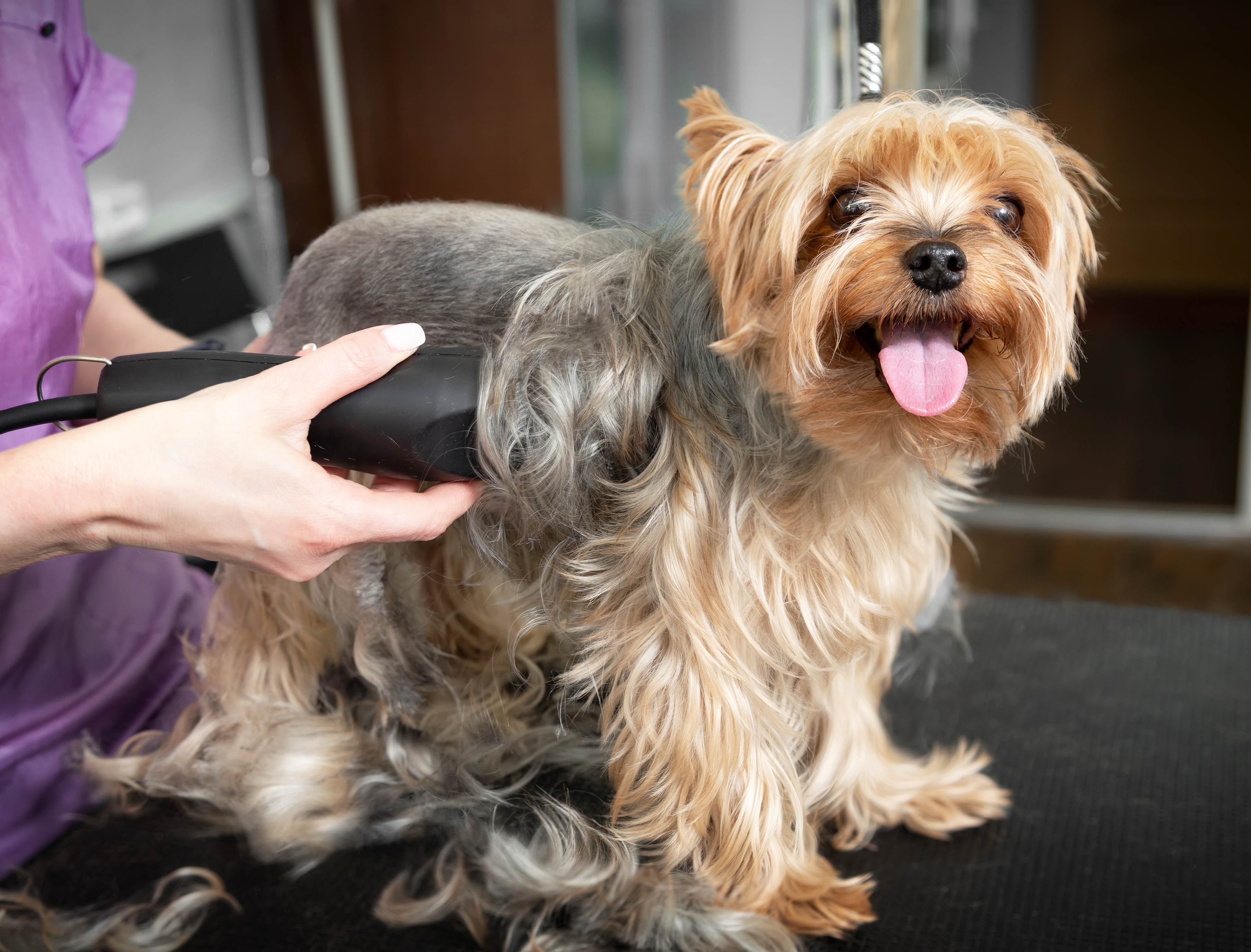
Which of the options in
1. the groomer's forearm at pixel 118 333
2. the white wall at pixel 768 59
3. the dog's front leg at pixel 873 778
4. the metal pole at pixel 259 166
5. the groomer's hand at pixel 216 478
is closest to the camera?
the groomer's hand at pixel 216 478

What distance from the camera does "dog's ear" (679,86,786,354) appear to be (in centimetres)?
64

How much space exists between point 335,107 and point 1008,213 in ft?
6.85

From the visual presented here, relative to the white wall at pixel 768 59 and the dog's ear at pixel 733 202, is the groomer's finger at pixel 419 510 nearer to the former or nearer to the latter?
the dog's ear at pixel 733 202

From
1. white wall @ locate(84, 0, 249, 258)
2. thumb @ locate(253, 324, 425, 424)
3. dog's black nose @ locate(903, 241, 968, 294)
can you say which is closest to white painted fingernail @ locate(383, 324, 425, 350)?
thumb @ locate(253, 324, 425, 424)

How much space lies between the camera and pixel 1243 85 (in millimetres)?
3203

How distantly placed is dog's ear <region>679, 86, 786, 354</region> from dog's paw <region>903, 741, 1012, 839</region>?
17.9 inches

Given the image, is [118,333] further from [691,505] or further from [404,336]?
[691,505]

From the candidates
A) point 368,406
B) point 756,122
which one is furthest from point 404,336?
point 756,122

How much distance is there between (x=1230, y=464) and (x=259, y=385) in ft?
7.85

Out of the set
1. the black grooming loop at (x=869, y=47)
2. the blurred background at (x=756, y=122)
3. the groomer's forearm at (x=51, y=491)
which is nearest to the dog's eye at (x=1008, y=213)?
the black grooming loop at (x=869, y=47)

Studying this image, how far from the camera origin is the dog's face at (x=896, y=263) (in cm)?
62

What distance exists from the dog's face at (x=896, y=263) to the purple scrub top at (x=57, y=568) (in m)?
0.50

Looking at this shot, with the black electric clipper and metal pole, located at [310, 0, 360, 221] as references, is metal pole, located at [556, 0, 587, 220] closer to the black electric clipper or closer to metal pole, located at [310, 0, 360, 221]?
metal pole, located at [310, 0, 360, 221]

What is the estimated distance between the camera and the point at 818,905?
2.54 feet
